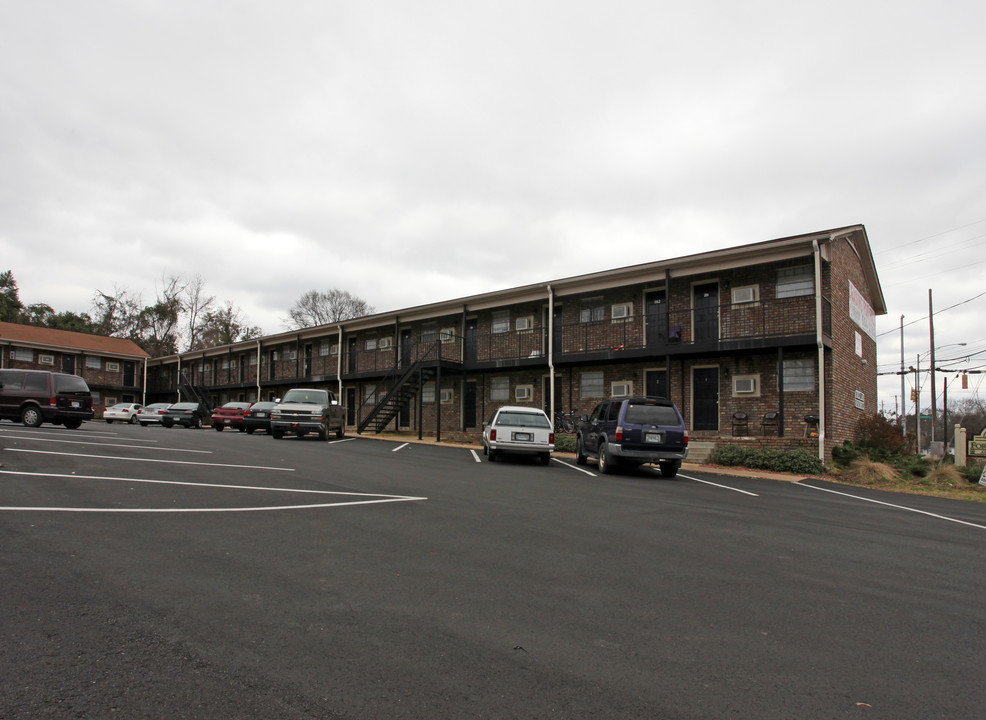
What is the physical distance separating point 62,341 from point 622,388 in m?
44.1

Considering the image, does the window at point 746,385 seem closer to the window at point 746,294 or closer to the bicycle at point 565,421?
the window at point 746,294

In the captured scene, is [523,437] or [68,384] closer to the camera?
[523,437]

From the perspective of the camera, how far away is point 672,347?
18.1 m

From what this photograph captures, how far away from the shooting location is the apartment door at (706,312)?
62.7 ft

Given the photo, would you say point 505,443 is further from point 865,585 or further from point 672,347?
point 865,585

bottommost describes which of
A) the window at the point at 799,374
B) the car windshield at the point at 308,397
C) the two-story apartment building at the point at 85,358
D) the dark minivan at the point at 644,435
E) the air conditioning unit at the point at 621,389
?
the dark minivan at the point at 644,435

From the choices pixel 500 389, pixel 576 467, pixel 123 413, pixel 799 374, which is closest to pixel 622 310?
pixel 799 374

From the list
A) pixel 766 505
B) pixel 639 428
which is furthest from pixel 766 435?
pixel 766 505

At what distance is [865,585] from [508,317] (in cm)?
2069

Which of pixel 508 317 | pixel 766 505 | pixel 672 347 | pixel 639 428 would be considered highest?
pixel 508 317

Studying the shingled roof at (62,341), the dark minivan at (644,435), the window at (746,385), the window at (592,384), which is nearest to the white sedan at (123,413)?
the shingled roof at (62,341)

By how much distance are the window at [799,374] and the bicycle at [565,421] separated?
7.24 meters

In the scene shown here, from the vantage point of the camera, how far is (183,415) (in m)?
31.2

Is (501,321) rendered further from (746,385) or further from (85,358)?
(85,358)
